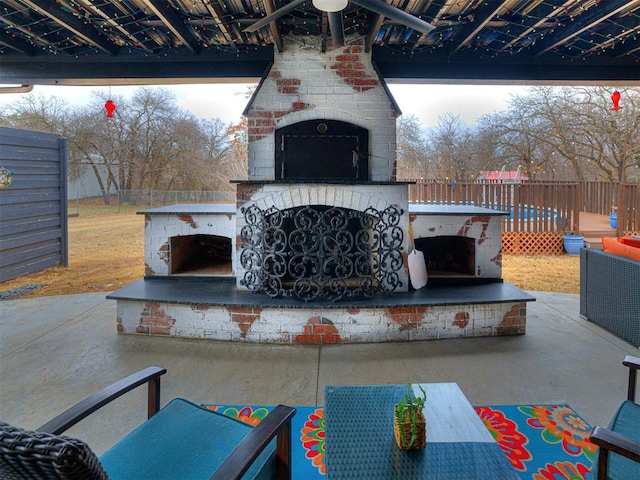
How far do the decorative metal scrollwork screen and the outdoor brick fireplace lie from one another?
15 mm

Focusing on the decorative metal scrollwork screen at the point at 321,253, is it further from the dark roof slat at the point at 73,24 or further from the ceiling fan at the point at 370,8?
the dark roof slat at the point at 73,24

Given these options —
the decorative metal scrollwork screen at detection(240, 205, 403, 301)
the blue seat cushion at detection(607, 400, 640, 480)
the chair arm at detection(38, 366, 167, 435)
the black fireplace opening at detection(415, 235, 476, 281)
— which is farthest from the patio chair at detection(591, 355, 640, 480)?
the black fireplace opening at detection(415, 235, 476, 281)

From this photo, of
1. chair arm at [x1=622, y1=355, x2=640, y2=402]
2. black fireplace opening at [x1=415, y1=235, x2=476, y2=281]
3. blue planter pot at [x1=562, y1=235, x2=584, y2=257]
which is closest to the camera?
chair arm at [x1=622, y1=355, x2=640, y2=402]

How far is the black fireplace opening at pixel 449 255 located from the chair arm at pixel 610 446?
2.80 metres

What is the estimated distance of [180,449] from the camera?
1406 mm

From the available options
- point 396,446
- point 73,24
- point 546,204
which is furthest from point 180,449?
point 546,204

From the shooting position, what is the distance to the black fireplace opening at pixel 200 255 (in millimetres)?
4047

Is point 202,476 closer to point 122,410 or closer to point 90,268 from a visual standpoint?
point 122,410

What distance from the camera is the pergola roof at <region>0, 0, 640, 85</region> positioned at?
3.25 meters

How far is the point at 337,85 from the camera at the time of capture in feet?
12.2

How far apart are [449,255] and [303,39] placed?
266 centimetres

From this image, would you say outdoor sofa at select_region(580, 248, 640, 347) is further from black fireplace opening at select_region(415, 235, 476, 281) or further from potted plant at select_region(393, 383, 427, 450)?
potted plant at select_region(393, 383, 427, 450)

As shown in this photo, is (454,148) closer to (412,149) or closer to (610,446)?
(412,149)

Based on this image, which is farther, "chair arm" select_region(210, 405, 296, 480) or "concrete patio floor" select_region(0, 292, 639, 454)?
"concrete patio floor" select_region(0, 292, 639, 454)
